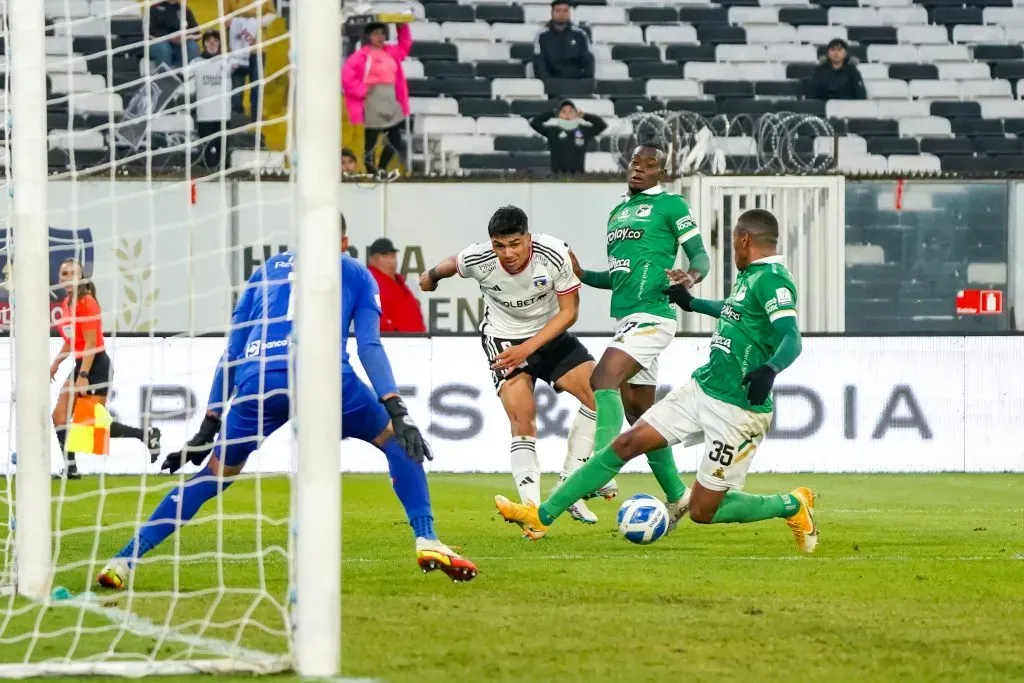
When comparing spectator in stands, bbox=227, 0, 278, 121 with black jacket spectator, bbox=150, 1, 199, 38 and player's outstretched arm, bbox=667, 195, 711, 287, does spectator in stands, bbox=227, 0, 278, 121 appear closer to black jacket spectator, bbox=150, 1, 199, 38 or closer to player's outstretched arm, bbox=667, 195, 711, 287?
black jacket spectator, bbox=150, 1, 199, 38

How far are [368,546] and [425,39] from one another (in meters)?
14.3

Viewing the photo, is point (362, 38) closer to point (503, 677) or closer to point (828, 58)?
point (828, 58)

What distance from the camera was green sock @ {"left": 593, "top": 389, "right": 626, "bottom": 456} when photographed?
9258 mm

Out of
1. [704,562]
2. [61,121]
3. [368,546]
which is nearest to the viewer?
[704,562]

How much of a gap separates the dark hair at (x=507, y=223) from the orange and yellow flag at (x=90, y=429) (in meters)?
4.71

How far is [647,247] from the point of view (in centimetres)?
984

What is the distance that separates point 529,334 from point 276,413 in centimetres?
288

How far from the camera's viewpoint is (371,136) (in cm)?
1781

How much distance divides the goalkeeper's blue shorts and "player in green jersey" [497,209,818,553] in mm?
1349

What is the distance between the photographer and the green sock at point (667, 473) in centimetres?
933

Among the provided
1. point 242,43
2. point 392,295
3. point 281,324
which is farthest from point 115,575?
point 242,43

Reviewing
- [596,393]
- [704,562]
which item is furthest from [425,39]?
[704,562]

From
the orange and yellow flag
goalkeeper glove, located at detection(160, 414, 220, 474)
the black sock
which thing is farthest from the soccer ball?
the black sock

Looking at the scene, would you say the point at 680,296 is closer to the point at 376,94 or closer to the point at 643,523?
the point at 643,523
